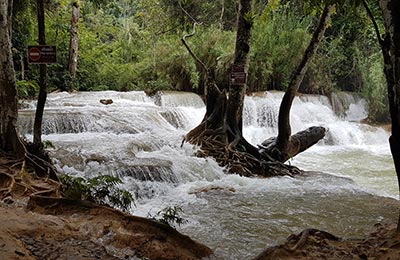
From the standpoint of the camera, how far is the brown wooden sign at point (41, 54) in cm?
455

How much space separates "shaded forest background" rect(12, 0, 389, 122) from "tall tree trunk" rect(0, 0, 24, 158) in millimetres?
7497

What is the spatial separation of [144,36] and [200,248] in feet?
50.9

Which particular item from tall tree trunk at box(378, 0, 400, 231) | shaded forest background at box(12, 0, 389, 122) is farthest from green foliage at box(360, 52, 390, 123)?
tall tree trunk at box(378, 0, 400, 231)

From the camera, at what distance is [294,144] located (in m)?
8.55

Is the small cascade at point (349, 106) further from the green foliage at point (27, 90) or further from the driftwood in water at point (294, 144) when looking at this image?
the green foliage at point (27, 90)

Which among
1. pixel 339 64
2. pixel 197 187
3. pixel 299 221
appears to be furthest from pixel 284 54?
pixel 299 221

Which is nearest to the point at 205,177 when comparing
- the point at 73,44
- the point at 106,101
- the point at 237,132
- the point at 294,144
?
the point at 237,132

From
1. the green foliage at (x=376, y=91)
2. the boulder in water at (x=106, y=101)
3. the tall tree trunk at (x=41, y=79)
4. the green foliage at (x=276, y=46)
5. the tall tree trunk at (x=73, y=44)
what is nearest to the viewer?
the tall tree trunk at (x=41, y=79)

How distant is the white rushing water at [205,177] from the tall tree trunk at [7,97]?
1267 mm

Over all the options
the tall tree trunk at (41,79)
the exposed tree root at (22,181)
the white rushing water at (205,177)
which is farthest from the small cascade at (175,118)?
the exposed tree root at (22,181)

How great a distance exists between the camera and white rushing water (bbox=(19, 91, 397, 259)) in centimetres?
496

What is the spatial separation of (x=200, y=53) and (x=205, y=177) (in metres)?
8.28

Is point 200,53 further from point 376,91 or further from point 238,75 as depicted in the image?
point 376,91

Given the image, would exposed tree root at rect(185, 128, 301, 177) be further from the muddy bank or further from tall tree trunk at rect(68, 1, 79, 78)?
tall tree trunk at rect(68, 1, 79, 78)
